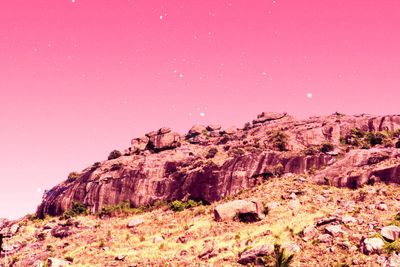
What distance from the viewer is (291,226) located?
34.5 m

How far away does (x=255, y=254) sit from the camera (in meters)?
29.0

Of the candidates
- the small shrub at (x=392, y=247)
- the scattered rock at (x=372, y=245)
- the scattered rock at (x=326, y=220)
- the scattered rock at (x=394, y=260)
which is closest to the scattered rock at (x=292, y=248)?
the scattered rock at (x=326, y=220)

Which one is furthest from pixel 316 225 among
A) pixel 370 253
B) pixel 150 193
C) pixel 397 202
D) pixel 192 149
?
pixel 192 149

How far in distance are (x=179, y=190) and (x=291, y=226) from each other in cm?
2538

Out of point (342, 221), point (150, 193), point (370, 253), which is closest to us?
point (370, 253)

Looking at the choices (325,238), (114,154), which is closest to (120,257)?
(325,238)

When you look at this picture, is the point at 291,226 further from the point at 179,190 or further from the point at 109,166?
the point at 109,166

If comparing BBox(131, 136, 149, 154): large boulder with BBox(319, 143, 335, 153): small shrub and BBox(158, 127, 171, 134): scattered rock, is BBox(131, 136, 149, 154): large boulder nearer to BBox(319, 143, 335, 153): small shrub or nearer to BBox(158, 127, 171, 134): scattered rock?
BBox(158, 127, 171, 134): scattered rock

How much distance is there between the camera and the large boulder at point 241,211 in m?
40.0

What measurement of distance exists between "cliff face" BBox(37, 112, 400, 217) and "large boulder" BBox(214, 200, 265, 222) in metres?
10.7

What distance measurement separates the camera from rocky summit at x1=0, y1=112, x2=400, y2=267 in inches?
1183

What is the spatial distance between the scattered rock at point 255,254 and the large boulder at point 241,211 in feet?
34.3

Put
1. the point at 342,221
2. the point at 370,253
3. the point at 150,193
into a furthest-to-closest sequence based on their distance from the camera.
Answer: the point at 150,193, the point at 342,221, the point at 370,253

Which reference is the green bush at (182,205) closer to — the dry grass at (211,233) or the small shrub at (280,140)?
the dry grass at (211,233)
